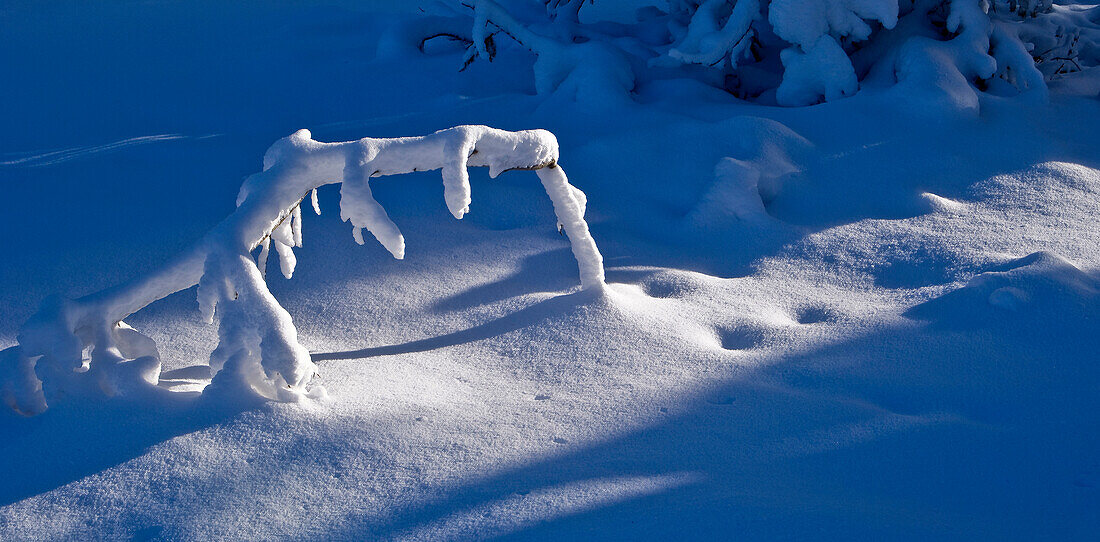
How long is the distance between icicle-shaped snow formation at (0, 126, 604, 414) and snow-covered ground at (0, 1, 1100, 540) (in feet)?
0.24

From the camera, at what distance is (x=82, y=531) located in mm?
1579

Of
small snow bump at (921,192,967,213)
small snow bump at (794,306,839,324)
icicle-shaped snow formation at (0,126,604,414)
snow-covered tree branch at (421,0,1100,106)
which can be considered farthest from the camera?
snow-covered tree branch at (421,0,1100,106)

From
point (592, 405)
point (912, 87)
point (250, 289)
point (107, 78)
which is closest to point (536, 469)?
point (592, 405)

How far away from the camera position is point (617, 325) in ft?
7.43

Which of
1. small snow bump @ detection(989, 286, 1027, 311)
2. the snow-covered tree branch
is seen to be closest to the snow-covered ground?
small snow bump @ detection(989, 286, 1027, 311)

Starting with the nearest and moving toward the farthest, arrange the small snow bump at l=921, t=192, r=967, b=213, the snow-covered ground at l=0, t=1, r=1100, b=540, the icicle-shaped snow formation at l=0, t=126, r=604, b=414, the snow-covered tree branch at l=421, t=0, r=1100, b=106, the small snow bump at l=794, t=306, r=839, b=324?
the snow-covered ground at l=0, t=1, r=1100, b=540 < the icicle-shaped snow formation at l=0, t=126, r=604, b=414 < the small snow bump at l=794, t=306, r=839, b=324 < the small snow bump at l=921, t=192, r=967, b=213 < the snow-covered tree branch at l=421, t=0, r=1100, b=106

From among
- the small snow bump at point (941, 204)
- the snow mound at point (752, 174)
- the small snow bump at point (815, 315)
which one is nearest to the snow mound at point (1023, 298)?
the small snow bump at point (815, 315)

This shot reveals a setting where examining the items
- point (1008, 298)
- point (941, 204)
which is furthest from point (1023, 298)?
point (941, 204)

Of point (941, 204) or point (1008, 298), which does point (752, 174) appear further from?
point (1008, 298)

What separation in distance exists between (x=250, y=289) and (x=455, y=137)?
555mm

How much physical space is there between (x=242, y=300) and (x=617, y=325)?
0.95 meters

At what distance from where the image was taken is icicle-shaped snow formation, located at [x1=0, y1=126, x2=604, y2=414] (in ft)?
5.97

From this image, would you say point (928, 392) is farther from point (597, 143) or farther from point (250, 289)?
point (597, 143)

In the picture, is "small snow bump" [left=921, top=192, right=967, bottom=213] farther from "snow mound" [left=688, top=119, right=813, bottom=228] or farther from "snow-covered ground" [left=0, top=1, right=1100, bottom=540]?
"snow mound" [left=688, top=119, right=813, bottom=228]
